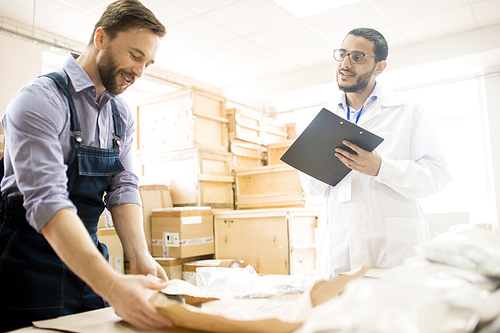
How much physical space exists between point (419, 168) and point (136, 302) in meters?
1.23

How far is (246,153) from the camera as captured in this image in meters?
4.98

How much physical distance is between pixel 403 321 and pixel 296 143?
3.82 feet

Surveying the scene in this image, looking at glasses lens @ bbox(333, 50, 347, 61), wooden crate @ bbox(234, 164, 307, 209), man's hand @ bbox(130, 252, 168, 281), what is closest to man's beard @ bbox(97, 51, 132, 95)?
man's hand @ bbox(130, 252, 168, 281)

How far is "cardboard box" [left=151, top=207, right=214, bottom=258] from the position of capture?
369 centimetres

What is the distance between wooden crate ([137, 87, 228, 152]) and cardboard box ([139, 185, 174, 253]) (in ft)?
1.65

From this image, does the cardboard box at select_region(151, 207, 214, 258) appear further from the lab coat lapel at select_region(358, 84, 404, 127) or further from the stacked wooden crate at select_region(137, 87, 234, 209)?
the lab coat lapel at select_region(358, 84, 404, 127)

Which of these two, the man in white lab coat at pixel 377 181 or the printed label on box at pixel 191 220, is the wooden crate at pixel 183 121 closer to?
the printed label on box at pixel 191 220

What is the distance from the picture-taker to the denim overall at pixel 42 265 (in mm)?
1003

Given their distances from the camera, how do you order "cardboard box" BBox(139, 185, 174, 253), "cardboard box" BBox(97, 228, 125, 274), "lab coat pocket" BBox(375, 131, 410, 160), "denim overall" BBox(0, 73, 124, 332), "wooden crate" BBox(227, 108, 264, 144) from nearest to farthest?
"denim overall" BBox(0, 73, 124, 332), "lab coat pocket" BBox(375, 131, 410, 160), "cardboard box" BBox(97, 228, 125, 274), "cardboard box" BBox(139, 185, 174, 253), "wooden crate" BBox(227, 108, 264, 144)

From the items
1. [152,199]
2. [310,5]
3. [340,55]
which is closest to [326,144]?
[340,55]

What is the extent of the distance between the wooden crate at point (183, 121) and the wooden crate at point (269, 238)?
890 mm

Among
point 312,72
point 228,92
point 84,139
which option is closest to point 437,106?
point 312,72

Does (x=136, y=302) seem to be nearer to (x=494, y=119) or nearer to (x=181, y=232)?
(x=181, y=232)

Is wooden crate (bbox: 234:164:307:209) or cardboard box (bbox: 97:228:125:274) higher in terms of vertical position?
wooden crate (bbox: 234:164:307:209)
